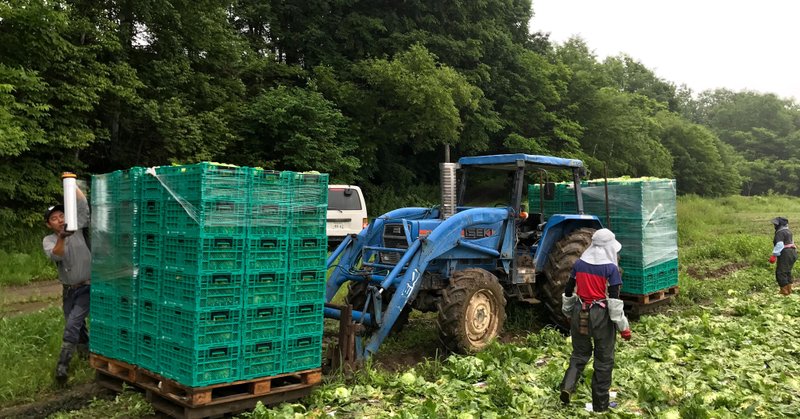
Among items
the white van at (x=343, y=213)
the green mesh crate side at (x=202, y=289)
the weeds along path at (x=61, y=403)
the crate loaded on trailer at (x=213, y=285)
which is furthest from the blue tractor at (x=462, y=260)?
the white van at (x=343, y=213)

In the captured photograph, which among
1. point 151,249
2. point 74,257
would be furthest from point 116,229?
point 74,257

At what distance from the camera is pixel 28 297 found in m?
9.63

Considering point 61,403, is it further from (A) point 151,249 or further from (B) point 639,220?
(B) point 639,220

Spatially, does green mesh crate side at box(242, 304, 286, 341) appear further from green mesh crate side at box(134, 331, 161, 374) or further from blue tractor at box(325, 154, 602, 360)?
blue tractor at box(325, 154, 602, 360)

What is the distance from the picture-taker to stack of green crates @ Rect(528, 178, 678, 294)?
9.54 metres

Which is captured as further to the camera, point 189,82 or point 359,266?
point 189,82

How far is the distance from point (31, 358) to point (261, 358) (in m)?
3.20

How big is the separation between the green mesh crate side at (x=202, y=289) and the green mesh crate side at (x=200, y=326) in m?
0.05

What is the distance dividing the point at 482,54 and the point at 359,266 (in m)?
22.2

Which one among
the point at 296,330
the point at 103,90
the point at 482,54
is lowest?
the point at 296,330

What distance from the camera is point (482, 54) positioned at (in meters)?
28.3

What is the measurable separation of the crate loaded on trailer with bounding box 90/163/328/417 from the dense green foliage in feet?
23.4

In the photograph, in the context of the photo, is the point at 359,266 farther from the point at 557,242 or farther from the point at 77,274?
the point at 77,274

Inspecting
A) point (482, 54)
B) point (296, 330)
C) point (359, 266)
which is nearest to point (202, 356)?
point (296, 330)
